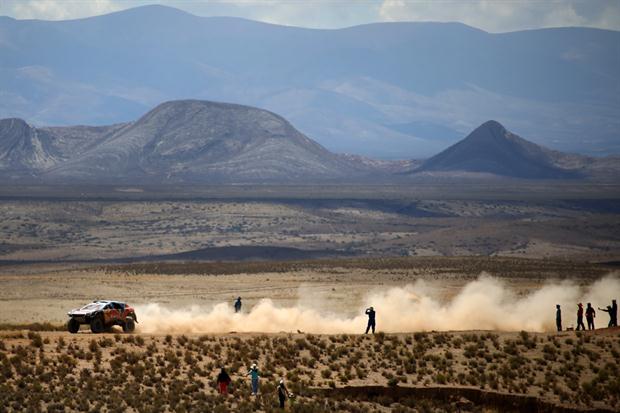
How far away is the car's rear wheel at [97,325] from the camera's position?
131ft

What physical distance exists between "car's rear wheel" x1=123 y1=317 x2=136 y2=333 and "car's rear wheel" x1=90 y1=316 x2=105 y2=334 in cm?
131

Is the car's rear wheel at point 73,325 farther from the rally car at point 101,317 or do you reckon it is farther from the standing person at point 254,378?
the standing person at point 254,378

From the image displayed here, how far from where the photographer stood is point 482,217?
13725 centimetres

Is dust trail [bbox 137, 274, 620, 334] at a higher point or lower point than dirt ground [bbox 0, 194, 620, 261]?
lower

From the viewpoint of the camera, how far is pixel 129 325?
4169 cm

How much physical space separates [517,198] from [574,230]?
4473cm

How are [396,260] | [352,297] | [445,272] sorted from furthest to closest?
[396,260] < [445,272] < [352,297]

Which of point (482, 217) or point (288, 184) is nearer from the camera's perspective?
point (482, 217)

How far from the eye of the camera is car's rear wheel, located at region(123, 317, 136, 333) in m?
41.5

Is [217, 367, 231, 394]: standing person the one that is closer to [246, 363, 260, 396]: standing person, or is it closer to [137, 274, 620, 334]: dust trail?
[246, 363, 260, 396]: standing person

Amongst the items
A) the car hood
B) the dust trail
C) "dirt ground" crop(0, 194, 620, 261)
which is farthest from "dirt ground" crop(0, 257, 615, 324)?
"dirt ground" crop(0, 194, 620, 261)

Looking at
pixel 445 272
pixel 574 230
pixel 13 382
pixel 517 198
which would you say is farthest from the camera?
pixel 517 198

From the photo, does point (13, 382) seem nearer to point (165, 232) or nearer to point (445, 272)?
point (445, 272)

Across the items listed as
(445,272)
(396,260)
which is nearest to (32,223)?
(396,260)
